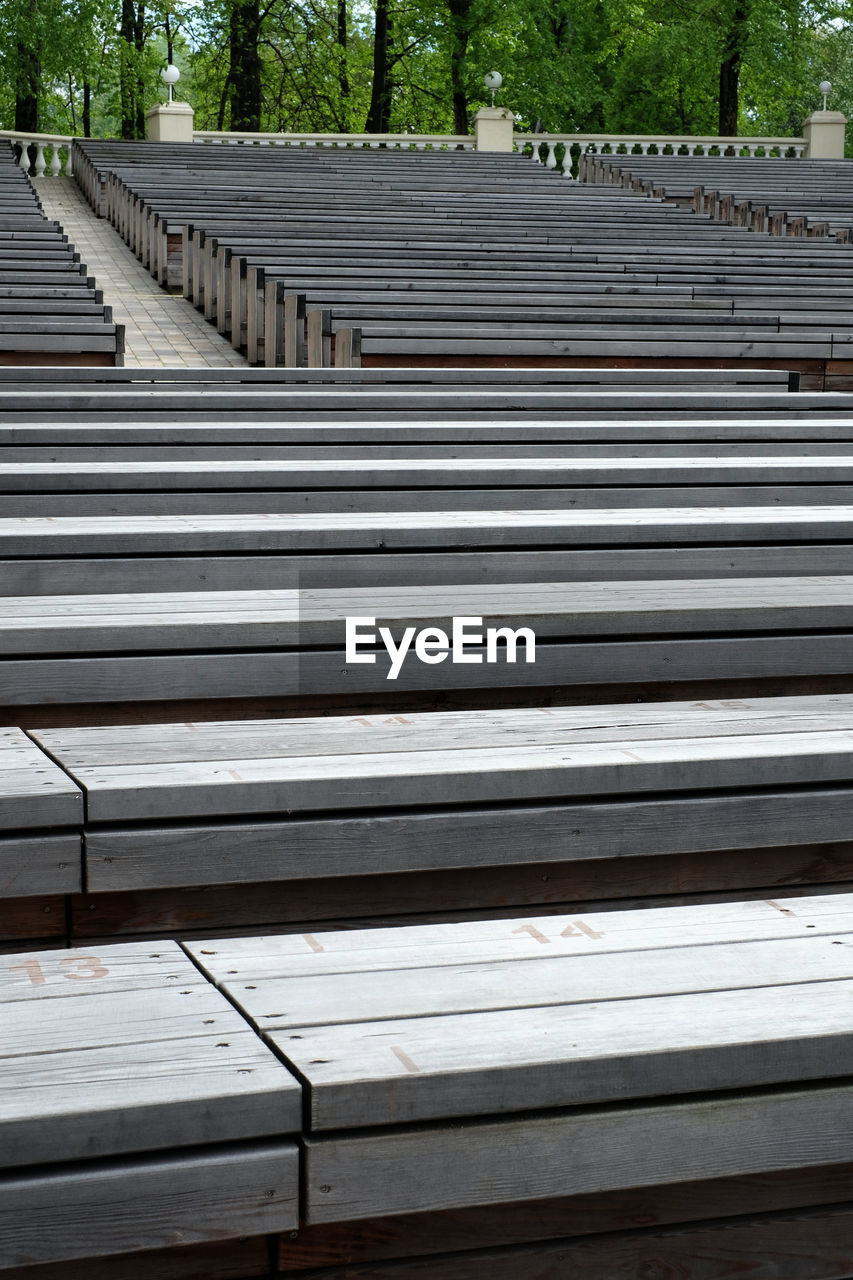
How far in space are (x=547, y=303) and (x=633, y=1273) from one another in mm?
8377

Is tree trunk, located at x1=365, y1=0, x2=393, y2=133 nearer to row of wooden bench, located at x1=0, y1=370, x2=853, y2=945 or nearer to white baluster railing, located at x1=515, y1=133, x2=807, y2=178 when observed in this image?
white baluster railing, located at x1=515, y1=133, x2=807, y2=178

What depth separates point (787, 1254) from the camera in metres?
2.13

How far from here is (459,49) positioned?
32969mm

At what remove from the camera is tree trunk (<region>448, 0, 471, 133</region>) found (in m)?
32.8

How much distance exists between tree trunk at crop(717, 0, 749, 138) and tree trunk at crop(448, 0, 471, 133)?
5870 mm

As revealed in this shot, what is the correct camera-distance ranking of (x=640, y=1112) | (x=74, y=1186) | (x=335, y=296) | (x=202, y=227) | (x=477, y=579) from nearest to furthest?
(x=74, y=1186)
(x=640, y=1112)
(x=477, y=579)
(x=335, y=296)
(x=202, y=227)

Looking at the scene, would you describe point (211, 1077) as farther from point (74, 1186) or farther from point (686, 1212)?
point (686, 1212)

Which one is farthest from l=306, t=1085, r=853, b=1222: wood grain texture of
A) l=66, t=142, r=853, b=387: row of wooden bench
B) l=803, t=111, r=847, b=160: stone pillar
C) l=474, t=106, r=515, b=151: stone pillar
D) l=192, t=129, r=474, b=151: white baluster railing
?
l=803, t=111, r=847, b=160: stone pillar

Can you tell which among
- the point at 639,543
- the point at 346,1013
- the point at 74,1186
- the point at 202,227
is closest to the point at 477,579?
the point at 639,543

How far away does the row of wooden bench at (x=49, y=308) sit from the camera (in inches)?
311

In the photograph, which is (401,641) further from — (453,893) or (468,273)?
(468,273)

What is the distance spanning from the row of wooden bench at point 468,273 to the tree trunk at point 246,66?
12.5m

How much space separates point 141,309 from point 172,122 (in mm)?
13156

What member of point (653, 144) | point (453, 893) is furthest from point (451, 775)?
point (653, 144)
